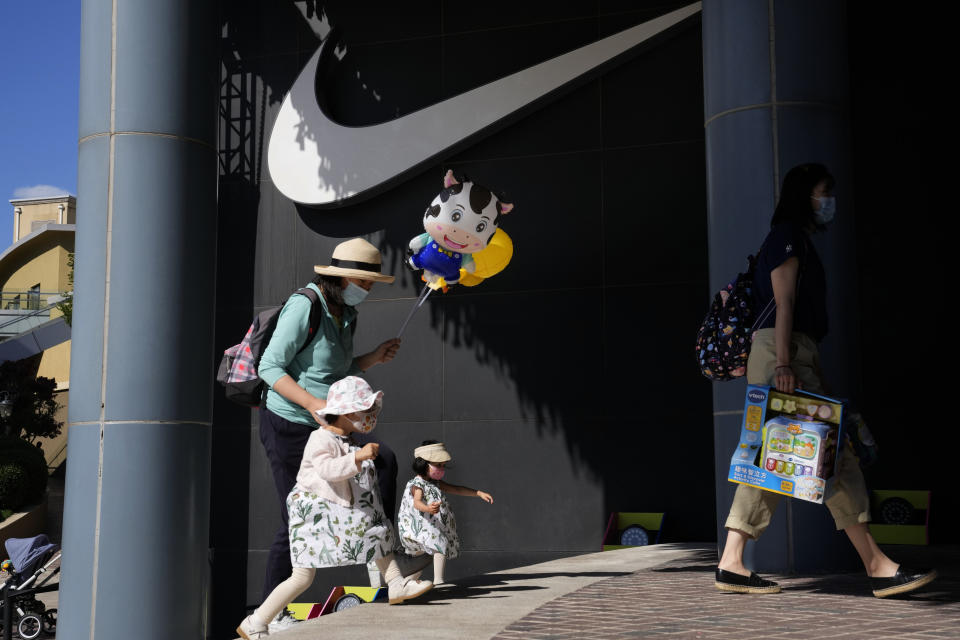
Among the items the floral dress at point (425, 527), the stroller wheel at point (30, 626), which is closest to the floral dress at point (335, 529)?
the floral dress at point (425, 527)

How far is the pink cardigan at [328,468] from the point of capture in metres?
5.25

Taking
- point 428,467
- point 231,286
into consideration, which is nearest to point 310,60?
point 231,286

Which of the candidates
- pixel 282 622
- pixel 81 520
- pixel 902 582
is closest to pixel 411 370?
pixel 81 520

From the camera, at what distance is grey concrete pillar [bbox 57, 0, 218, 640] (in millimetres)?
7312

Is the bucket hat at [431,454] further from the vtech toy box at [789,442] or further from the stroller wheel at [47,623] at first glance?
the stroller wheel at [47,623]

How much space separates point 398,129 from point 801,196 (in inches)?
339

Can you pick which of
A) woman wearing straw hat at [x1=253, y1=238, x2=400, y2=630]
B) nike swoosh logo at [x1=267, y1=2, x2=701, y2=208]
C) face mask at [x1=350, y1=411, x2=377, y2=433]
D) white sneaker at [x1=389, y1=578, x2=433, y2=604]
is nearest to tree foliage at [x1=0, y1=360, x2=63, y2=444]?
nike swoosh logo at [x1=267, y1=2, x2=701, y2=208]

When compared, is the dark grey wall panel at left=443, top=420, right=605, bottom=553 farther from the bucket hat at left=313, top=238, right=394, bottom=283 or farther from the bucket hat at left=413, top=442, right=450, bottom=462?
the bucket hat at left=313, top=238, right=394, bottom=283

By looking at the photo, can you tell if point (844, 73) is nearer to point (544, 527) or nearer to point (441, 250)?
point (441, 250)

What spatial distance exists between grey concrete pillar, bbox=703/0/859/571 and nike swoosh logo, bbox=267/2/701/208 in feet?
18.8

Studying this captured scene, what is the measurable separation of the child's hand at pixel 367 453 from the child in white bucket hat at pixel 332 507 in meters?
0.04

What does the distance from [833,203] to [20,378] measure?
25062 millimetres

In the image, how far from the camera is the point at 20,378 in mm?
26875

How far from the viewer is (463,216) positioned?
21.5 feet
